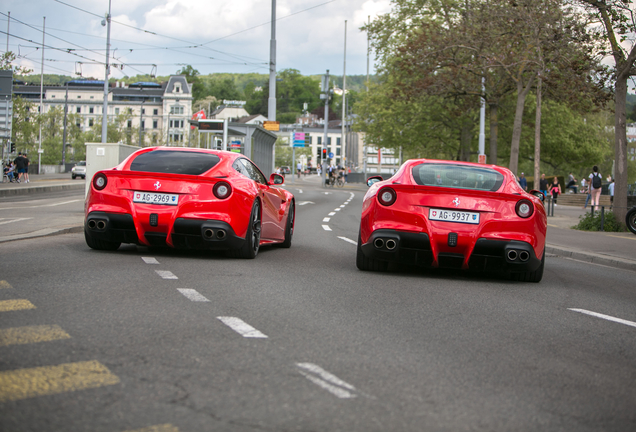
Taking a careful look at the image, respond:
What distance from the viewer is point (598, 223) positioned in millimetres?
19844

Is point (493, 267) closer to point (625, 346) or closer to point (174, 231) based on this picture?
point (625, 346)

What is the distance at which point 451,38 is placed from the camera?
2956 centimetres

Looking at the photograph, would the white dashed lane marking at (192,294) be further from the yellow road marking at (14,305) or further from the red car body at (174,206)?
the red car body at (174,206)

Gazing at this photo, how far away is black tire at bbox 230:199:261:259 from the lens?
29.2ft

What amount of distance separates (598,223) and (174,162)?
1418 cm

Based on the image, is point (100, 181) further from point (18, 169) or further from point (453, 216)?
point (18, 169)

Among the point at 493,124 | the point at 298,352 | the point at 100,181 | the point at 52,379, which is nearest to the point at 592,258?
the point at 100,181

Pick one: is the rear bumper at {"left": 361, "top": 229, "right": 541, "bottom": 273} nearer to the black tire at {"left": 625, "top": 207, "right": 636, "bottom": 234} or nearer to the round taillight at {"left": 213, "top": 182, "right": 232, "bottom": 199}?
the round taillight at {"left": 213, "top": 182, "right": 232, "bottom": 199}

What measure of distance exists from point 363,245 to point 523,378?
4.24m

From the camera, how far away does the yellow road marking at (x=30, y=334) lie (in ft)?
14.4

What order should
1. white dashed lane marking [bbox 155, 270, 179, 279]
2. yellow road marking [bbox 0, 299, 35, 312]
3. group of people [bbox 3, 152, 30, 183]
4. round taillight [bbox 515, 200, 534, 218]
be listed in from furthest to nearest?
group of people [bbox 3, 152, 30, 183] < round taillight [bbox 515, 200, 534, 218] < white dashed lane marking [bbox 155, 270, 179, 279] < yellow road marking [bbox 0, 299, 35, 312]

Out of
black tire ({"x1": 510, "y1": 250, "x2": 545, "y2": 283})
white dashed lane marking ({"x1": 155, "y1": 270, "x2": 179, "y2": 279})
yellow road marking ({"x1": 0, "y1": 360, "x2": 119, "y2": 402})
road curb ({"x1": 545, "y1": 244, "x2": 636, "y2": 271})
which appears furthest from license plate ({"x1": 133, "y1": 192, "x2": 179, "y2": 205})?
road curb ({"x1": 545, "y1": 244, "x2": 636, "y2": 271})

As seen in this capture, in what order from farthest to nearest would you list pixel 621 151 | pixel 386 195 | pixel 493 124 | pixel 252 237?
pixel 493 124
pixel 621 151
pixel 252 237
pixel 386 195

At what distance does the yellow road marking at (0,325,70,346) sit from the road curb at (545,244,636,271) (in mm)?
9280
